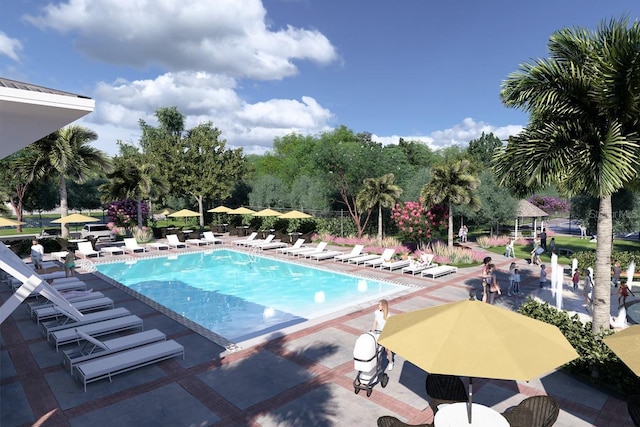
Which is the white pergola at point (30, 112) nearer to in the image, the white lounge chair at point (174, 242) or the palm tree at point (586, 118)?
the palm tree at point (586, 118)

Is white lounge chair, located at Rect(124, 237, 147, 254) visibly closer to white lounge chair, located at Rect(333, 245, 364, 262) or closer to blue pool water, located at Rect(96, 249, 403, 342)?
blue pool water, located at Rect(96, 249, 403, 342)

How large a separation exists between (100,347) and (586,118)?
1239 cm

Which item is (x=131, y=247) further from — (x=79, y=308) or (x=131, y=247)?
(x=79, y=308)

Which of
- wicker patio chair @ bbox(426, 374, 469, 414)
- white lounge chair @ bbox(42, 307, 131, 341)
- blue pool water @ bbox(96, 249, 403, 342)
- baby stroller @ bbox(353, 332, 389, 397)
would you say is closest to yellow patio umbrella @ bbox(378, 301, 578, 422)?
wicker patio chair @ bbox(426, 374, 469, 414)

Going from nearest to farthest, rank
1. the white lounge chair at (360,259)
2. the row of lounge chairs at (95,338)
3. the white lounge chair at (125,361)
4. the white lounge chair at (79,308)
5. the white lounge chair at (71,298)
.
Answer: the white lounge chair at (125,361) < the row of lounge chairs at (95,338) < the white lounge chair at (79,308) < the white lounge chair at (71,298) < the white lounge chair at (360,259)

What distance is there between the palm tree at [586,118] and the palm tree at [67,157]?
26.0m

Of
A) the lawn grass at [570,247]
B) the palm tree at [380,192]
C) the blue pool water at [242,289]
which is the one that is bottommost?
the blue pool water at [242,289]

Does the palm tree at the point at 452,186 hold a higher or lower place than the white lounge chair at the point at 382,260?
higher

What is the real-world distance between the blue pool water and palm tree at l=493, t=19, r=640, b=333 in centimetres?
803

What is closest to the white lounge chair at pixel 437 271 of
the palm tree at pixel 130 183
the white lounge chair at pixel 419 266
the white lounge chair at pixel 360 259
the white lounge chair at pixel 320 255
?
the white lounge chair at pixel 419 266

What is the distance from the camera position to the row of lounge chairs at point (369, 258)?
725 inches

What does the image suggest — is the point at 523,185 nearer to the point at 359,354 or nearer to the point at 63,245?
the point at 359,354

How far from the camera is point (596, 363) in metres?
7.63

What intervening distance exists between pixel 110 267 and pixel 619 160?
2304 centimetres
